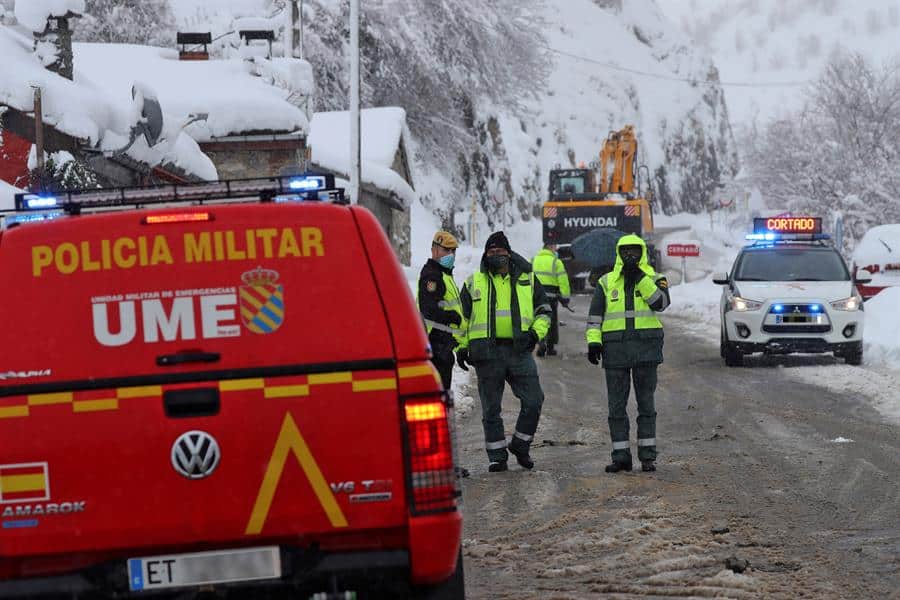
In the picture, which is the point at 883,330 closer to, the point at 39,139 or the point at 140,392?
the point at 39,139

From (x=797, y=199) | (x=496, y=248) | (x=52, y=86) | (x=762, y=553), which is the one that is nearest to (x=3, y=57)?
(x=52, y=86)

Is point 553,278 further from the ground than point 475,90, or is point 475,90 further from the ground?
point 475,90

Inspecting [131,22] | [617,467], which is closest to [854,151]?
[131,22]

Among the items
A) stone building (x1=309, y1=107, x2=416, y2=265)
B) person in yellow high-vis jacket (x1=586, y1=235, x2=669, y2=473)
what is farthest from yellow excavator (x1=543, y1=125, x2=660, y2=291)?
person in yellow high-vis jacket (x1=586, y1=235, x2=669, y2=473)

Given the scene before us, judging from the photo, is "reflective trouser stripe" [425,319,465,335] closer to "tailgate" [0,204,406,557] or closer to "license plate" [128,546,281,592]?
"tailgate" [0,204,406,557]

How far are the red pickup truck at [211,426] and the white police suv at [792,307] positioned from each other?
15.6 m

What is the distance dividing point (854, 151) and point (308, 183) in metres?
51.7

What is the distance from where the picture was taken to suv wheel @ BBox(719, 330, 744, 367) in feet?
66.6

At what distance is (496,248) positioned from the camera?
447 inches

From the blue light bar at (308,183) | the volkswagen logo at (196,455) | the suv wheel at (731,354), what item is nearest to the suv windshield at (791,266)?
the suv wheel at (731,354)

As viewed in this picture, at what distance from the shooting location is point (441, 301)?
1179 cm

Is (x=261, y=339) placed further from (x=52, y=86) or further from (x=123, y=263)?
(x=52, y=86)

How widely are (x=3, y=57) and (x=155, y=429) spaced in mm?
14230

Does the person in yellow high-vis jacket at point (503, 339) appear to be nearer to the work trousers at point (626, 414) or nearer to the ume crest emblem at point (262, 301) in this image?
Result: the work trousers at point (626, 414)
